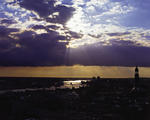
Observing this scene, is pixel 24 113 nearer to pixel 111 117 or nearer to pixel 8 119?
pixel 8 119

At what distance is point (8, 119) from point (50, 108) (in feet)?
47.7

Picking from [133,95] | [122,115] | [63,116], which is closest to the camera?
[63,116]

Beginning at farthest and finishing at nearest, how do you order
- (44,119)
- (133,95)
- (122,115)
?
(133,95)
(122,115)
(44,119)

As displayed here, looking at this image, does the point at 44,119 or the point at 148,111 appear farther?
the point at 148,111

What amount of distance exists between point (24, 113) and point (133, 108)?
2824 centimetres

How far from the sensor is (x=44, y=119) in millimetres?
41938

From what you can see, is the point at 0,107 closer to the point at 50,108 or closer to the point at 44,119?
the point at 50,108

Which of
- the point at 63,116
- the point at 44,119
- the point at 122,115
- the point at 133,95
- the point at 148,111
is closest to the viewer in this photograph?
the point at 44,119

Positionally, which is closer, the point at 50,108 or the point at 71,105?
the point at 50,108

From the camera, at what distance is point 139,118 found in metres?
46.8

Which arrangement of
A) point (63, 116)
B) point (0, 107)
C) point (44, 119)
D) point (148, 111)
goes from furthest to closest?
point (0, 107), point (148, 111), point (63, 116), point (44, 119)

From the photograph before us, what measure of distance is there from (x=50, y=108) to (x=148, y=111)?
24.5 meters

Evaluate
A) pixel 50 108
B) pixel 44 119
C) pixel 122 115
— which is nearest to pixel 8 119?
pixel 44 119

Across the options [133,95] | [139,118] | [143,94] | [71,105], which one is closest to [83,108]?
[71,105]
